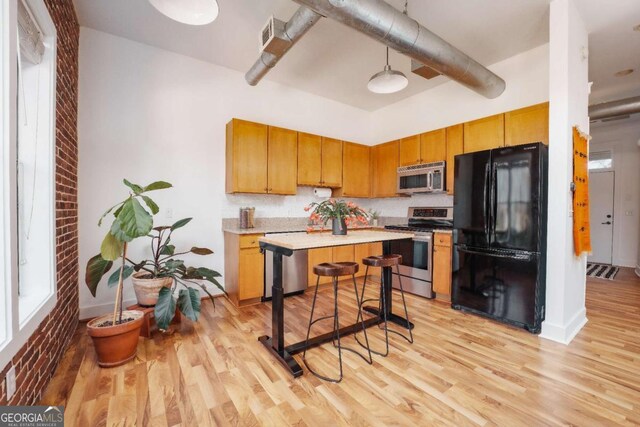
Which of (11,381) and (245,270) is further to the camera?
(245,270)

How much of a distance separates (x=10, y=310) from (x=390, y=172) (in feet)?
14.7

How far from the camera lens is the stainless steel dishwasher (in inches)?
137

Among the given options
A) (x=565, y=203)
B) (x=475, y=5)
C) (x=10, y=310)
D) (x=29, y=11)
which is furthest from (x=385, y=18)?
(x=10, y=310)

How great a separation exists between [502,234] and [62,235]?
402cm

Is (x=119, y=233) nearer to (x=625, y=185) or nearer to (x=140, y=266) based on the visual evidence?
(x=140, y=266)

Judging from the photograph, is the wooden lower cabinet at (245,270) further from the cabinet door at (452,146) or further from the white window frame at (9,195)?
the cabinet door at (452,146)

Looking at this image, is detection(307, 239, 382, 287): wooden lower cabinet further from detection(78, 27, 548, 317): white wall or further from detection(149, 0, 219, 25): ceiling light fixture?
detection(149, 0, 219, 25): ceiling light fixture

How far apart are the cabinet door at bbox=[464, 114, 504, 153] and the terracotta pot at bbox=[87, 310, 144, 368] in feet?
13.2

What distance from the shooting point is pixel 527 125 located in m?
3.15

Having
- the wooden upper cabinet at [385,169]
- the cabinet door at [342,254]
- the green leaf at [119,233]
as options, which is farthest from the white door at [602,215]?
the green leaf at [119,233]

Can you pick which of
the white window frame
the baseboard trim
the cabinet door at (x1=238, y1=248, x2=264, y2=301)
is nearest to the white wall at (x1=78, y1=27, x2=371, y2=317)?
the cabinet door at (x1=238, y1=248, x2=264, y2=301)

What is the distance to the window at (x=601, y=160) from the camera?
18.9 feet

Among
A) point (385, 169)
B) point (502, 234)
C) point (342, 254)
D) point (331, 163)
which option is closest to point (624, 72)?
point (502, 234)

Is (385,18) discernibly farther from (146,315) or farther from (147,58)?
(146,315)
